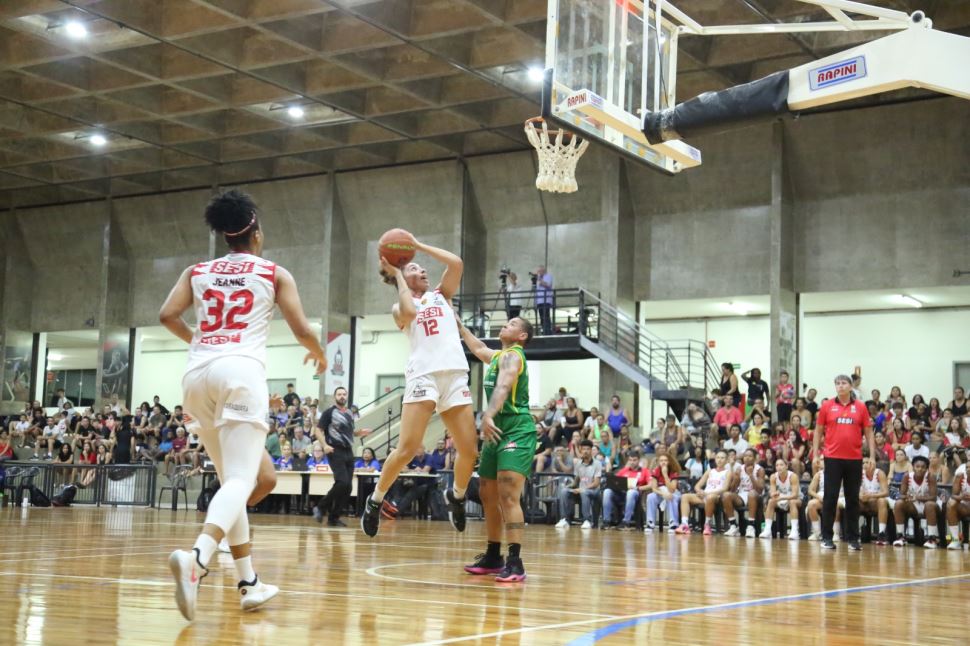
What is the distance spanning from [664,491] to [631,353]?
9.14 metres

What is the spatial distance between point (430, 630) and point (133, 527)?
10224mm

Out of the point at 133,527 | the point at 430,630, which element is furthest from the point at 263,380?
the point at 133,527

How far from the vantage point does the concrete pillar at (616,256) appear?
1016 inches

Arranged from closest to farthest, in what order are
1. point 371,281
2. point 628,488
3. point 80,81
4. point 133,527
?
point 133,527 < point 628,488 < point 80,81 < point 371,281

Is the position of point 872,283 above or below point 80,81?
below

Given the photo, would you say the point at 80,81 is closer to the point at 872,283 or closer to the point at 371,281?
the point at 371,281

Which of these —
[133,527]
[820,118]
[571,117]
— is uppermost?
[820,118]

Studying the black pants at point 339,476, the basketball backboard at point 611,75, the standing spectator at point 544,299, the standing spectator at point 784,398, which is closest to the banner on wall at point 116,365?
the standing spectator at point 544,299

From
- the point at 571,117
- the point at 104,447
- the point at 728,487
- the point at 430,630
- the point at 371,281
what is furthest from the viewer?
the point at 371,281

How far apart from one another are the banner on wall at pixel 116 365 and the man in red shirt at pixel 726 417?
1882 centimetres

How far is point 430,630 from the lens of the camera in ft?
15.0

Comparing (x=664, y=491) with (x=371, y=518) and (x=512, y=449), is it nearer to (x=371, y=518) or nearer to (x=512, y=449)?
(x=371, y=518)

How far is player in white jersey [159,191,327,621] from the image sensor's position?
506 cm

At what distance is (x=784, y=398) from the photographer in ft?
70.9
